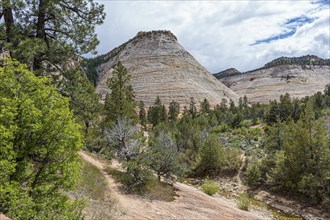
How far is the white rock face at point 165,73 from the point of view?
9638 centimetres

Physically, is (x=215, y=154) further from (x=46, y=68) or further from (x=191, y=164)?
(x=46, y=68)

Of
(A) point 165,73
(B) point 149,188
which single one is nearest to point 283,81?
(A) point 165,73

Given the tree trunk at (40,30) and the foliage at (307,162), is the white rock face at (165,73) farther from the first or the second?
the tree trunk at (40,30)

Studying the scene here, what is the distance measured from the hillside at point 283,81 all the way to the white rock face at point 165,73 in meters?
34.3

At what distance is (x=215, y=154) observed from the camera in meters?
31.3

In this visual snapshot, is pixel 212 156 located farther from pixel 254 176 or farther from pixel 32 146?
pixel 32 146

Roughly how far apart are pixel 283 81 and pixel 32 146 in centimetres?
15285

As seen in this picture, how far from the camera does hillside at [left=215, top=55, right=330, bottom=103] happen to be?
438 feet

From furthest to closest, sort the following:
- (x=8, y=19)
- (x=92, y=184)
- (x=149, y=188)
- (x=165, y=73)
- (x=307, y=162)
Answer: (x=165, y=73) < (x=307, y=162) < (x=149, y=188) < (x=92, y=184) < (x=8, y=19)

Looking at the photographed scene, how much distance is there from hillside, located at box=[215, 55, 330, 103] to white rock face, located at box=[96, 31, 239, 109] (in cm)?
3432

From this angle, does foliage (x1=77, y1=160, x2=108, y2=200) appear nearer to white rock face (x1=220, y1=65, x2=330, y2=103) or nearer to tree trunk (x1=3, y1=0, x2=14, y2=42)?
tree trunk (x1=3, y1=0, x2=14, y2=42)

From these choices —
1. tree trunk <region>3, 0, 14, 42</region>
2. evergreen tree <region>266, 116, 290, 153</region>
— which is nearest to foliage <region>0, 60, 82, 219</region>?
tree trunk <region>3, 0, 14, 42</region>

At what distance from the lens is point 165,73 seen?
10412 cm

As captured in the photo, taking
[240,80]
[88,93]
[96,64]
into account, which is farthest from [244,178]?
[240,80]
